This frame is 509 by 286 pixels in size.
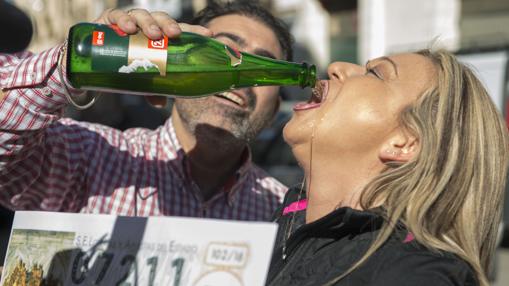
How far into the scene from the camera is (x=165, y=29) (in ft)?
5.14

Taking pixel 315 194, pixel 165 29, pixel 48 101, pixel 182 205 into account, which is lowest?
pixel 182 205

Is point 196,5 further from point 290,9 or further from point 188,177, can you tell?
point 188,177

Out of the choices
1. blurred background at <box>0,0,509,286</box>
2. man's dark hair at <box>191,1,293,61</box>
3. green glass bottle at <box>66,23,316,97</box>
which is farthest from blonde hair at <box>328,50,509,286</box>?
blurred background at <box>0,0,509,286</box>

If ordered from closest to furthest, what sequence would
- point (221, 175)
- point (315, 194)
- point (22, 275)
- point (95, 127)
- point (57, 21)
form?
point (22, 275)
point (315, 194)
point (95, 127)
point (221, 175)
point (57, 21)

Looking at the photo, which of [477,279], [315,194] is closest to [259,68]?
[315,194]

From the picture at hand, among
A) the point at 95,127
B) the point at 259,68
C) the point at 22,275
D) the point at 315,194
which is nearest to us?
the point at 22,275

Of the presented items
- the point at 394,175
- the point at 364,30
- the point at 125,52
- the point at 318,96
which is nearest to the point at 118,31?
the point at 125,52

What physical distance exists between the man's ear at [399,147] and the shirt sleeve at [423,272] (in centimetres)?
38

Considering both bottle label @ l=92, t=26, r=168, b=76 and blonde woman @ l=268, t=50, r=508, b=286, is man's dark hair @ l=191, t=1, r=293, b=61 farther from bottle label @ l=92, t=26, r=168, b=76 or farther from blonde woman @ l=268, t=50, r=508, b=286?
bottle label @ l=92, t=26, r=168, b=76

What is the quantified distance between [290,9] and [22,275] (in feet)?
47.4

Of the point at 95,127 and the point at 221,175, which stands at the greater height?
the point at 95,127

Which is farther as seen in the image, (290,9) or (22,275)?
(290,9)

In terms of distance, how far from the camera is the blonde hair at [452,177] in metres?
1.69

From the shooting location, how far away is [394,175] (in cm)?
179
